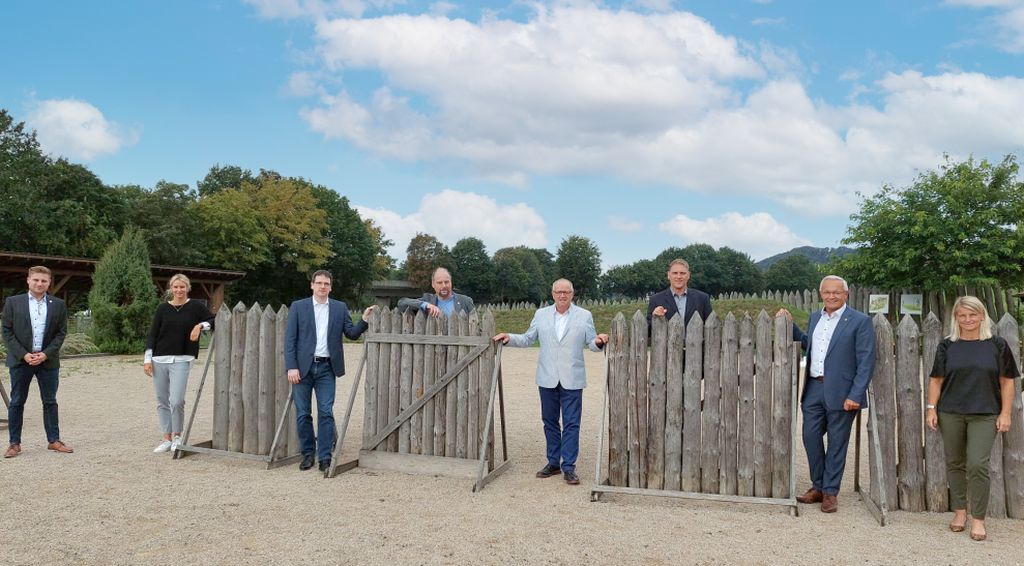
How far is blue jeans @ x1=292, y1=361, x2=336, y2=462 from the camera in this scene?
746 cm

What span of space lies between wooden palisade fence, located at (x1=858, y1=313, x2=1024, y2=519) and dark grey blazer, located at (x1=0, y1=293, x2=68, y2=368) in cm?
827

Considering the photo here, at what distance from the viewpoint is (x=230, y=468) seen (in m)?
7.64

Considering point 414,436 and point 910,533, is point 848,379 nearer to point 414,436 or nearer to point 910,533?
point 910,533

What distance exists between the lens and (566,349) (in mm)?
6973

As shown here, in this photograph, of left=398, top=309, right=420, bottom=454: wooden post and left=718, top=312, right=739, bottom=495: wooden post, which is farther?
left=398, top=309, right=420, bottom=454: wooden post

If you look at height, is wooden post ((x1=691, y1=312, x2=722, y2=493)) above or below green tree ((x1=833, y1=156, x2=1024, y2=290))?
below

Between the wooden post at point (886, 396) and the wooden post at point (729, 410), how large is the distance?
1.09 metres

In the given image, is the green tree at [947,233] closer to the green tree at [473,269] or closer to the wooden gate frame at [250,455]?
the wooden gate frame at [250,455]

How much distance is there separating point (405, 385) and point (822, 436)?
13.1 feet

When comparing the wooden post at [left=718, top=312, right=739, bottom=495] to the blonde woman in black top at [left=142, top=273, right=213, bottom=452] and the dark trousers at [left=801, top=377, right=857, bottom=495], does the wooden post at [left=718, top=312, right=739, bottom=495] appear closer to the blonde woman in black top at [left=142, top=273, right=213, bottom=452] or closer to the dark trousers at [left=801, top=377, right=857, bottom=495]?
the dark trousers at [left=801, top=377, right=857, bottom=495]

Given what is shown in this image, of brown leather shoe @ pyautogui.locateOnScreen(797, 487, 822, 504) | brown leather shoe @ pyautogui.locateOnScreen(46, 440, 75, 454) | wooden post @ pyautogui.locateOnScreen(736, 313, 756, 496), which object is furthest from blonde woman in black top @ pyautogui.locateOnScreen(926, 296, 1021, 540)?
brown leather shoe @ pyautogui.locateOnScreen(46, 440, 75, 454)

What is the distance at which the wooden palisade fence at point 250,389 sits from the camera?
7941mm

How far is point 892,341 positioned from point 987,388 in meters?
0.88

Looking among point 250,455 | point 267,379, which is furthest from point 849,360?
point 250,455
